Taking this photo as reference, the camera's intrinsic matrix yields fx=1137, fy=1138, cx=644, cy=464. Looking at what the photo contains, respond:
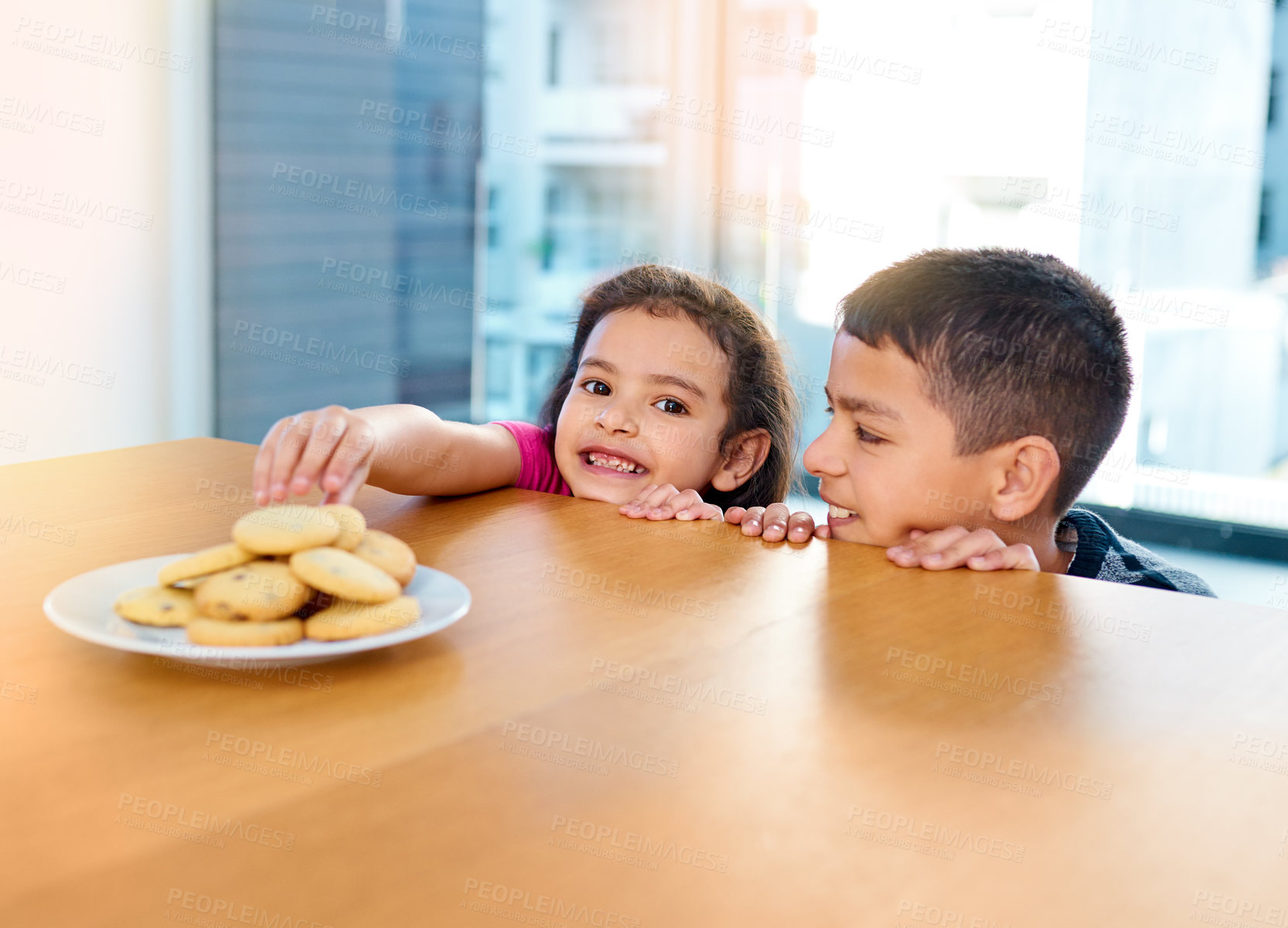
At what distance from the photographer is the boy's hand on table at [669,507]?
3.83ft

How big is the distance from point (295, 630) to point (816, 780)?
1.05 ft

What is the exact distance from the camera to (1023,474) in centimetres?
128

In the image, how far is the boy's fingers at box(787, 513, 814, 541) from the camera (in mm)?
1084

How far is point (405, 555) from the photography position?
0.79m

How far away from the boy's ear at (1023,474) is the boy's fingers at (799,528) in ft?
0.93

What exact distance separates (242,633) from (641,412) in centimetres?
97

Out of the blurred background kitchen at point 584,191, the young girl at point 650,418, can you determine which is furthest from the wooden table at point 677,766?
the blurred background kitchen at point 584,191

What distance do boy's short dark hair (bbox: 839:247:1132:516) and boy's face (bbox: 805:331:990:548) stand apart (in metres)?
0.02

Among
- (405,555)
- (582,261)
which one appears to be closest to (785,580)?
(405,555)

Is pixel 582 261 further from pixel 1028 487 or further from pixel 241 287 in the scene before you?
pixel 1028 487

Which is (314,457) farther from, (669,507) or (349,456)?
(669,507)

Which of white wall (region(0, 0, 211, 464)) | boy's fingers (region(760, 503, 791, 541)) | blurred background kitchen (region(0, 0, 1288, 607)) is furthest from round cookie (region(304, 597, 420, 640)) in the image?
white wall (region(0, 0, 211, 464))

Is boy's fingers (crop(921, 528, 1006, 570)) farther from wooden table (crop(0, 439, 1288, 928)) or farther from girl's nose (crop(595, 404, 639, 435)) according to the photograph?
girl's nose (crop(595, 404, 639, 435))

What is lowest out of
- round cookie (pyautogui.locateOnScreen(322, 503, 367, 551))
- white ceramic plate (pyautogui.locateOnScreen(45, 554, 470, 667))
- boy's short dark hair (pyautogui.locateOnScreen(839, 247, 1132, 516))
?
white ceramic plate (pyautogui.locateOnScreen(45, 554, 470, 667))
